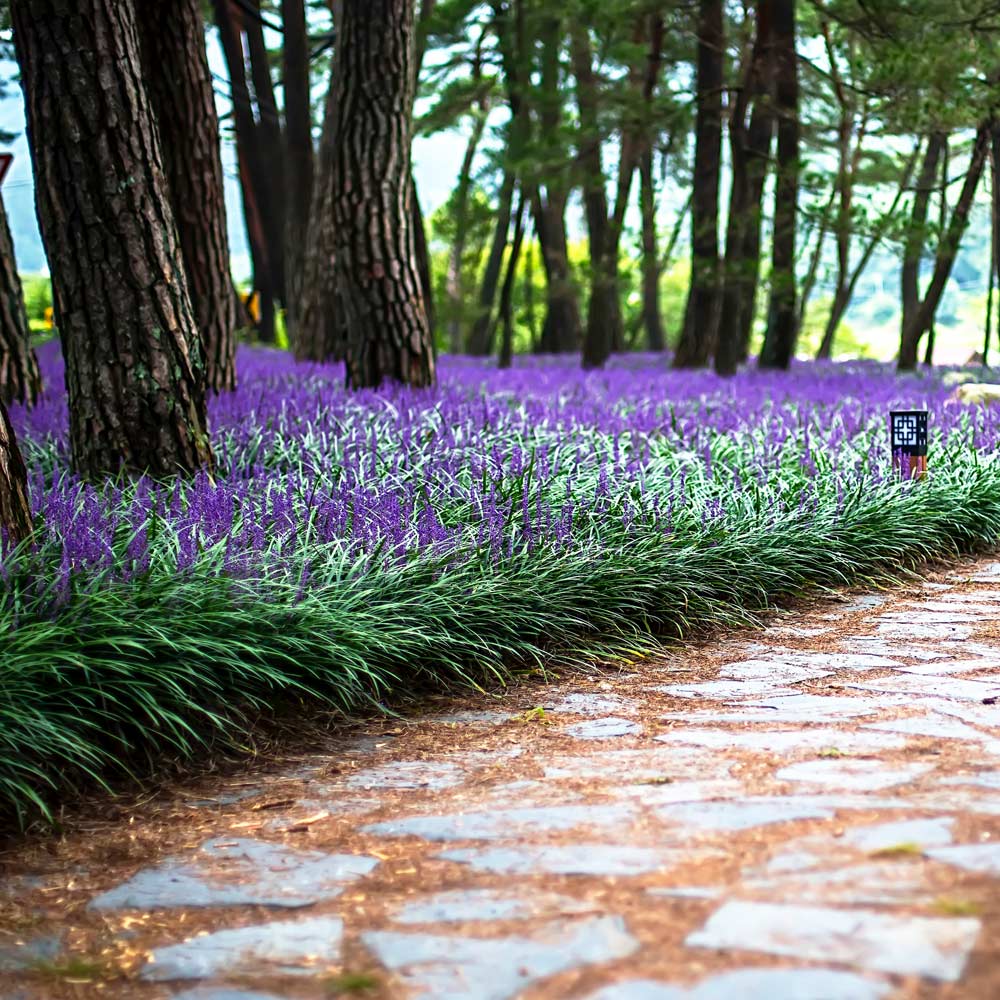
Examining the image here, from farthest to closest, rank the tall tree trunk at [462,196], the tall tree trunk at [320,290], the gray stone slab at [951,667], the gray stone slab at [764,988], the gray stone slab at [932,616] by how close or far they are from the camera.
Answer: the tall tree trunk at [462,196] → the tall tree trunk at [320,290] → the gray stone slab at [932,616] → the gray stone slab at [951,667] → the gray stone slab at [764,988]

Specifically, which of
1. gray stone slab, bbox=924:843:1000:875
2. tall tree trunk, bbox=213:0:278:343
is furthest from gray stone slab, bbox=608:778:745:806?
tall tree trunk, bbox=213:0:278:343

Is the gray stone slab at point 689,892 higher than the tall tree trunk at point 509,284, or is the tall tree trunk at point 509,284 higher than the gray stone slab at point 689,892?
the tall tree trunk at point 509,284

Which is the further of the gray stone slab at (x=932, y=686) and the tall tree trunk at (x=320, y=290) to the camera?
the tall tree trunk at (x=320, y=290)

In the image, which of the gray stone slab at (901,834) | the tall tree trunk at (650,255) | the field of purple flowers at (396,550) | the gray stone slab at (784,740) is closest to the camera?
the gray stone slab at (901,834)

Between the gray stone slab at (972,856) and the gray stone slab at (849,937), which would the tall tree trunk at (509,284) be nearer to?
the gray stone slab at (972,856)

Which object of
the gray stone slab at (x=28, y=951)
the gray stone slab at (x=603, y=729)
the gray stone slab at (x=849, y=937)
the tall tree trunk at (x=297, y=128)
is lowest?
the gray stone slab at (x=28, y=951)

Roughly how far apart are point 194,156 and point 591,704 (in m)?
5.98

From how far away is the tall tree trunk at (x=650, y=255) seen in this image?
22.8 metres

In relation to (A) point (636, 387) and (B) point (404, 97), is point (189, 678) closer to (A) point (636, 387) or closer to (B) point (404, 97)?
(B) point (404, 97)

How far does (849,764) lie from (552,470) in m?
3.28

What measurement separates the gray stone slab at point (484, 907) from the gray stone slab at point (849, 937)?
33 cm

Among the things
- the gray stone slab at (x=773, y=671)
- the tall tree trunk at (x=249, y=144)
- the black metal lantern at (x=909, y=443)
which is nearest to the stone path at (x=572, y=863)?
the gray stone slab at (x=773, y=671)

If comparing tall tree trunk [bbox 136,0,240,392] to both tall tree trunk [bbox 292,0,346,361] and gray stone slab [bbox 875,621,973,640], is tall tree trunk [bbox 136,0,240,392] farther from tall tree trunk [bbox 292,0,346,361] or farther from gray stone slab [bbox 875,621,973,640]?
gray stone slab [bbox 875,621,973,640]

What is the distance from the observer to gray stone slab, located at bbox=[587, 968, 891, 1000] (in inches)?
84.4
